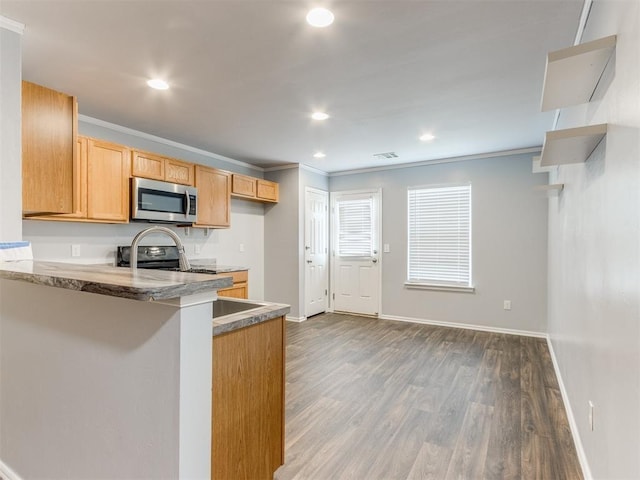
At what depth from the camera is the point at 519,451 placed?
2.09 meters

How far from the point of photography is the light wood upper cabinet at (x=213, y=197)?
168 inches

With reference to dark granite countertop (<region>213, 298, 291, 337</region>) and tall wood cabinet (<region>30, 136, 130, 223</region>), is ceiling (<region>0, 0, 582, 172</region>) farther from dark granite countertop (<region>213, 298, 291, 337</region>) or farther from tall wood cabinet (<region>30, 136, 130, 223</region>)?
dark granite countertop (<region>213, 298, 291, 337</region>)

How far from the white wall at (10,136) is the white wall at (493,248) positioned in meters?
4.55

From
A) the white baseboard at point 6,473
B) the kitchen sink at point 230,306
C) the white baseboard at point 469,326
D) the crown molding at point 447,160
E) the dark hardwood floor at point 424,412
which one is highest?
the crown molding at point 447,160

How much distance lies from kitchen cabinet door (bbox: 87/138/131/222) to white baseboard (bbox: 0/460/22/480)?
2.03 metres

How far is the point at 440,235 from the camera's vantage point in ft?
17.0

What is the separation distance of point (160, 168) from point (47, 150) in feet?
5.47

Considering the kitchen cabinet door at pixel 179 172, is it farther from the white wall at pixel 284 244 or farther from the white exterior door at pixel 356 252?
the white exterior door at pixel 356 252

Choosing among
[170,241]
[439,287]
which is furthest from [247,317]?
[439,287]

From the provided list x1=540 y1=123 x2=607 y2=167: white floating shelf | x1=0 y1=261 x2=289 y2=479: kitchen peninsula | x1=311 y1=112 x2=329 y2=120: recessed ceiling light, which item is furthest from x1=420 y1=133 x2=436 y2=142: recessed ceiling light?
x1=0 y1=261 x2=289 y2=479: kitchen peninsula

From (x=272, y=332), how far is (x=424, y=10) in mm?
1793

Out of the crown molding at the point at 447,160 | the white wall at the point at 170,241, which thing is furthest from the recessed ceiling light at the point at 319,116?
the crown molding at the point at 447,160

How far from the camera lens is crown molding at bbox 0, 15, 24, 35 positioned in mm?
1934

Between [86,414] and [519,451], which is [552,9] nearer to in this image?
[519,451]
